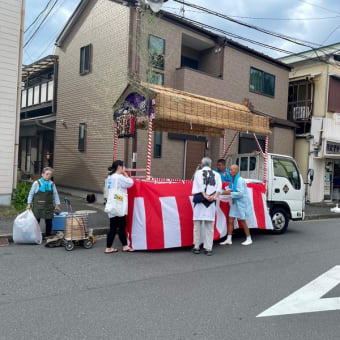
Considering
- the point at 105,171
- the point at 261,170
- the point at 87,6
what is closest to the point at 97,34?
the point at 87,6

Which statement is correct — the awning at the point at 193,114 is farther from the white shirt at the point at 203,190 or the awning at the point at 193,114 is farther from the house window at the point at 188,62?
the house window at the point at 188,62

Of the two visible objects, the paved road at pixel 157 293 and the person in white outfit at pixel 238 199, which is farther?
the person in white outfit at pixel 238 199

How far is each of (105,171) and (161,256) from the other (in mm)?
7444

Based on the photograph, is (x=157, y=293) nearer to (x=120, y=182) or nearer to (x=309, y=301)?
(x=309, y=301)

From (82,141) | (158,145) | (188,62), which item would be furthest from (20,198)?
(188,62)

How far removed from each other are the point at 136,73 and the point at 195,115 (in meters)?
4.40

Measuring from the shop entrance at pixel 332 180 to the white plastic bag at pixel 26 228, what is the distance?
1610cm

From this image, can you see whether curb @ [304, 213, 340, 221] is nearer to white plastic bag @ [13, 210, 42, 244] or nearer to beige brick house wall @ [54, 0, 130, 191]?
beige brick house wall @ [54, 0, 130, 191]

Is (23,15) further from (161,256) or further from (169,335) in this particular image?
(169,335)

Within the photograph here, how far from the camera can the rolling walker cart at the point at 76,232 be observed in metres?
6.68

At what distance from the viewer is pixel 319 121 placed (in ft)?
59.9

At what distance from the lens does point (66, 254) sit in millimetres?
6391

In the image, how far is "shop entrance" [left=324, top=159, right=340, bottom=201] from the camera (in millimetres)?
18906

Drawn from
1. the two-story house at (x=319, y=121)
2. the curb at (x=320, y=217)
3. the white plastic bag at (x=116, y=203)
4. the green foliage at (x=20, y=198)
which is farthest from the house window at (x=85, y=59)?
the two-story house at (x=319, y=121)
